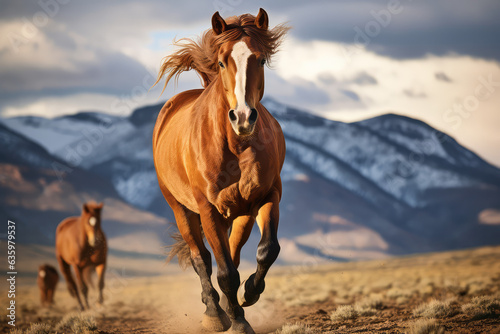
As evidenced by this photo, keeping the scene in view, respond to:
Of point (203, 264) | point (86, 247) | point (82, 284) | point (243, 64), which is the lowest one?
point (203, 264)

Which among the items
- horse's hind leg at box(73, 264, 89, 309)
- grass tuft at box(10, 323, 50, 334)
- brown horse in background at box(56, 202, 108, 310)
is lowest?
grass tuft at box(10, 323, 50, 334)

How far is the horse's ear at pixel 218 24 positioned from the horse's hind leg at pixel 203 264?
302 centimetres

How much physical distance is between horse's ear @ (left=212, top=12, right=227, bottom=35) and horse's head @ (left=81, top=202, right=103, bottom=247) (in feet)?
27.3

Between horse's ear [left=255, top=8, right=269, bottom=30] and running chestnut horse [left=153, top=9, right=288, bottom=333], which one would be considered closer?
running chestnut horse [left=153, top=9, right=288, bottom=333]

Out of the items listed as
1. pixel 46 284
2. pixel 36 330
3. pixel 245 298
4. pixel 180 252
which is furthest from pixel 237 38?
pixel 46 284

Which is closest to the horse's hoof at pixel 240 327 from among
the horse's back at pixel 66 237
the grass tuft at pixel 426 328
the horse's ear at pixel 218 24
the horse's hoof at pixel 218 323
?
the horse's hoof at pixel 218 323

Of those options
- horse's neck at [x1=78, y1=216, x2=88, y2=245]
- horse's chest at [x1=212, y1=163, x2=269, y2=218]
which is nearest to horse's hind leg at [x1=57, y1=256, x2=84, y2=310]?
horse's neck at [x1=78, y1=216, x2=88, y2=245]

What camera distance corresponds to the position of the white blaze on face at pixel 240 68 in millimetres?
5078

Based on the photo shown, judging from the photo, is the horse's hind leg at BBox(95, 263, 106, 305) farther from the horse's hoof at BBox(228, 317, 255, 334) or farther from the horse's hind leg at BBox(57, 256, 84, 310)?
the horse's hoof at BBox(228, 317, 255, 334)

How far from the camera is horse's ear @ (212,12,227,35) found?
18.5ft

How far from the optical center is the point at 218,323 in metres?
7.03

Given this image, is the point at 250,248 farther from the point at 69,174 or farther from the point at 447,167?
the point at 447,167

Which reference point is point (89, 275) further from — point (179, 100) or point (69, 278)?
point (179, 100)

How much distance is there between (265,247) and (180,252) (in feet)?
11.0
